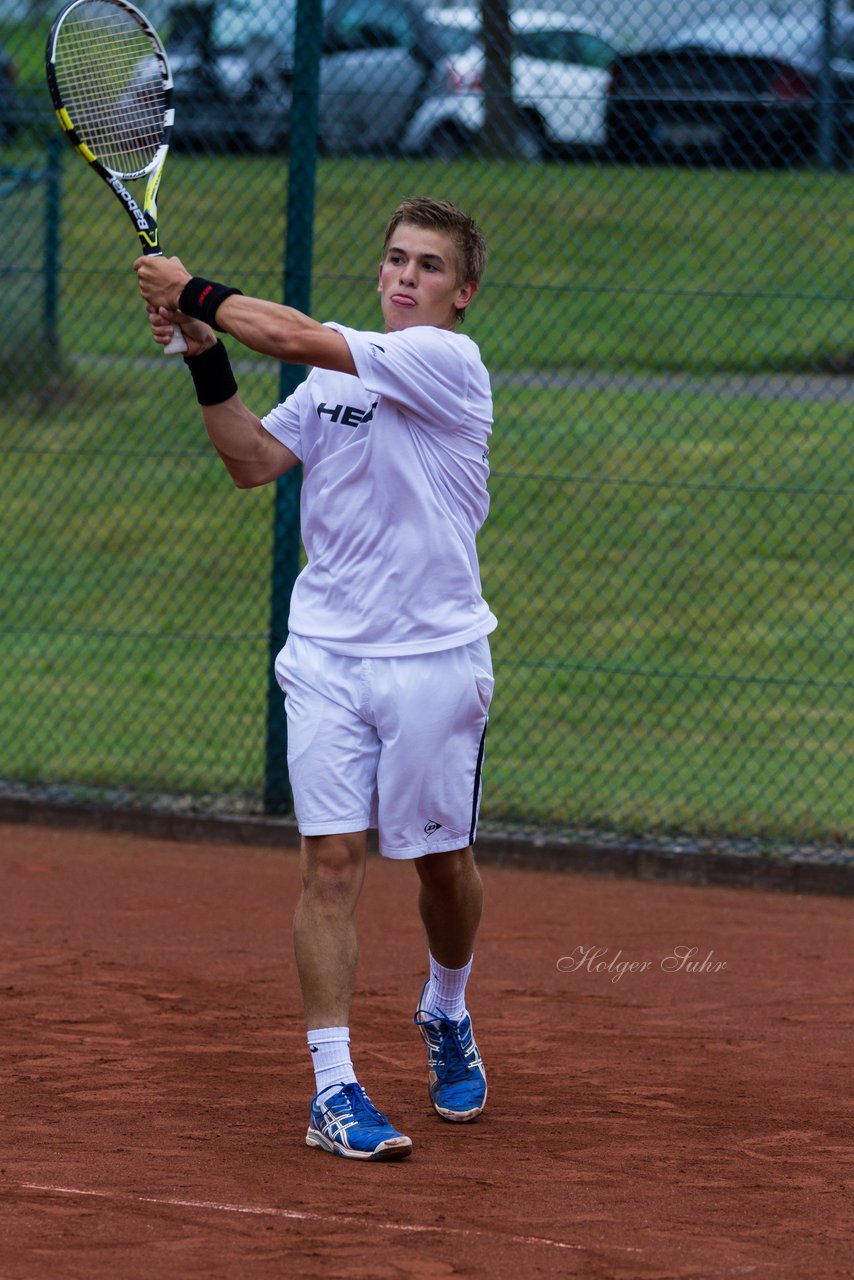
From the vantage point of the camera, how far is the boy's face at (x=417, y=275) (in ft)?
13.5

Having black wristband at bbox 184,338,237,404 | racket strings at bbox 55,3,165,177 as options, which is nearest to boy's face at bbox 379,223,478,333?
black wristband at bbox 184,338,237,404

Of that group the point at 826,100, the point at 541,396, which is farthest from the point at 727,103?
the point at 541,396

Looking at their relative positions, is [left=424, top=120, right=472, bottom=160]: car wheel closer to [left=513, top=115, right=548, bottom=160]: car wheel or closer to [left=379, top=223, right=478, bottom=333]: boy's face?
[left=513, top=115, right=548, bottom=160]: car wheel

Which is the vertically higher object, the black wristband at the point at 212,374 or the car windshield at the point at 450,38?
the car windshield at the point at 450,38

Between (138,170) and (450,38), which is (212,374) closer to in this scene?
(138,170)

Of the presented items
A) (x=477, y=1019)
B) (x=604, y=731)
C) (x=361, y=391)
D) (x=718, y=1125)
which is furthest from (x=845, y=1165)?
(x=604, y=731)

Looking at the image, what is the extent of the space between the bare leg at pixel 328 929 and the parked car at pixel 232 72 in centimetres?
387

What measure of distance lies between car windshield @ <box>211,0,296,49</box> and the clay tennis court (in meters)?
3.52

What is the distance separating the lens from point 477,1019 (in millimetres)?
5117

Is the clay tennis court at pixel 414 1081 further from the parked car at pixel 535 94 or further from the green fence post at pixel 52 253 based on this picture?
the green fence post at pixel 52 253

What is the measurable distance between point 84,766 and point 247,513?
11.5 feet

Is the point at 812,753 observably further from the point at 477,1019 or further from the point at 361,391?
the point at 361,391

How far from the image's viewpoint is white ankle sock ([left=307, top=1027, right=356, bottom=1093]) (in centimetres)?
392

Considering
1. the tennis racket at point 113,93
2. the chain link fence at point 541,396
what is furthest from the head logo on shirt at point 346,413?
the chain link fence at point 541,396
